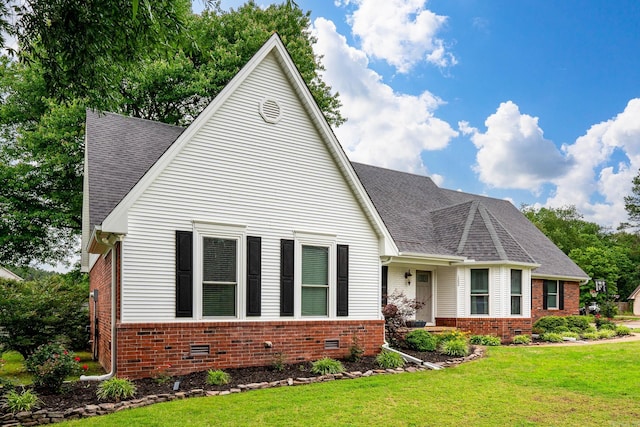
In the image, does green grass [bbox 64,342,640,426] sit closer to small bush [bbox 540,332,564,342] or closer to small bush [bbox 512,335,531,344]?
small bush [bbox 512,335,531,344]

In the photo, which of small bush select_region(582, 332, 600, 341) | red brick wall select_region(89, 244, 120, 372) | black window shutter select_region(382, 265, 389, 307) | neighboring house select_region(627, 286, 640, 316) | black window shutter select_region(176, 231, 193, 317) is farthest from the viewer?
neighboring house select_region(627, 286, 640, 316)

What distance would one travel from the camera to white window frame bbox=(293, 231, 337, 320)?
11.1 meters

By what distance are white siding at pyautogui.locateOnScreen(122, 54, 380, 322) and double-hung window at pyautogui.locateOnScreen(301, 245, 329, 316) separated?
524 millimetres

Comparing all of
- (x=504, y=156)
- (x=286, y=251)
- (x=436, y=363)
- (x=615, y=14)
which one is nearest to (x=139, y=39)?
(x=286, y=251)

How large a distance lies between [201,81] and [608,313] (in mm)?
26636

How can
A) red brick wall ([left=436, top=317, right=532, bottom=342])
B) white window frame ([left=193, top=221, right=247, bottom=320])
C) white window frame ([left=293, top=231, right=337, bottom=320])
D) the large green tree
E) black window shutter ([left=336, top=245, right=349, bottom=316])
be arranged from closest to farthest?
1. white window frame ([left=193, top=221, right=247, bottom=320])
2. white window frame ([left=293, top=231, right=337, bottom=320])
3. black window shutter ([left=336, top=245, right=349, bottom=316])
4. red brick wall ([left=436, top=317, right=532, bottom=342])
5. the large green tree

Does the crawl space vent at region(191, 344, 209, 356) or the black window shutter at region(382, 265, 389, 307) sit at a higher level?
the black window shutter at region(382, 265, 389, 307)

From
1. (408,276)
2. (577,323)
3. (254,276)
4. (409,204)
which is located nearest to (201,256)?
(254,276)

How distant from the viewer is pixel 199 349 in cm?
977

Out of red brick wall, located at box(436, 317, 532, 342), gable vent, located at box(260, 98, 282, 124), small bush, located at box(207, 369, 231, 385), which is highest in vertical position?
gable vent, located at box(260, 98, 282, 124)

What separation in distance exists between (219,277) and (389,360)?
14.1 feet

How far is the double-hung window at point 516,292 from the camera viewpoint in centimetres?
1773

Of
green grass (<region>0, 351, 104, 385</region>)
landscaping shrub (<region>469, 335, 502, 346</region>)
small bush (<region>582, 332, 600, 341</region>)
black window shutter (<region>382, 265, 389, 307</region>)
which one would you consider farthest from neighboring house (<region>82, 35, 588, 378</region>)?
small bush (<region>582, 332, 600, 341</region>)

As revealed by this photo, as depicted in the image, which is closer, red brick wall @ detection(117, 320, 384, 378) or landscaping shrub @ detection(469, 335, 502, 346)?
red brick wall @ detection(117, 320, 384, 378)
